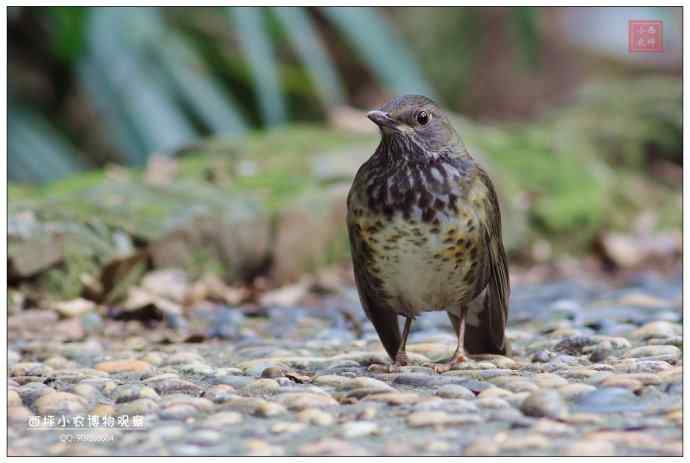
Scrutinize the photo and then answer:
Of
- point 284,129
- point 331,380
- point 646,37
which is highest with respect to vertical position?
point 284,129

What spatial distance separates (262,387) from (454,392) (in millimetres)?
496

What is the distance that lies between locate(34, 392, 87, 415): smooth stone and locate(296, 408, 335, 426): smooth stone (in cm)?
54

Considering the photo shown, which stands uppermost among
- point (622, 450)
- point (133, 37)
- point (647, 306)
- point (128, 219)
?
point (133, 37)

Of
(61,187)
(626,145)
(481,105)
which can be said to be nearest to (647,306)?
(61,187)

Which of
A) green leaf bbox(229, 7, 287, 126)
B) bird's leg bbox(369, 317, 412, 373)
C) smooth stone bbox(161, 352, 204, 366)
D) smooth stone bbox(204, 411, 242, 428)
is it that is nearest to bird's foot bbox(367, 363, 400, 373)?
bird's leg bbox(369, 317, 412, 373)

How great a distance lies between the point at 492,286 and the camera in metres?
3.31

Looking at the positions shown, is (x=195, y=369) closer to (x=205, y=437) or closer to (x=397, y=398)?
(x=397, y=398)

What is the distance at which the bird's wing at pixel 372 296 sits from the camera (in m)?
3.10

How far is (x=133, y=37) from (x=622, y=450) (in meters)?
5.62

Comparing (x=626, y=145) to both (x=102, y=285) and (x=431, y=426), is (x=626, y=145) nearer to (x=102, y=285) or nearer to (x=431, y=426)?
(x=102, y=285)

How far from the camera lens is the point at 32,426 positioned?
2.43m

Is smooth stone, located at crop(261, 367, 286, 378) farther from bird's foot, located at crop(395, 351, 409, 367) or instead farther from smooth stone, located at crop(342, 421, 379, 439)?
smooth stone, located at crop(342, 421, 379, 439)

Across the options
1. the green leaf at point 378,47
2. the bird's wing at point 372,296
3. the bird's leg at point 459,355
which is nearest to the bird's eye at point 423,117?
the bird's wing at point 372,296

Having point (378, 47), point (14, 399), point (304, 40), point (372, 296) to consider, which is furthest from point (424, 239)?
point (378, 47)
